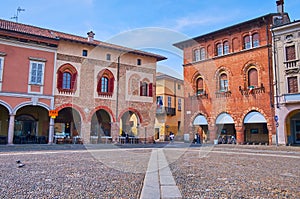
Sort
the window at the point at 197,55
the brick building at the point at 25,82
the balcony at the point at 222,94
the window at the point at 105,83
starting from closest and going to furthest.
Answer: the brick building at the point at 25,82, the window at the point at 105,83, the balcony at the point at 222,94, the window at the point at 197,55

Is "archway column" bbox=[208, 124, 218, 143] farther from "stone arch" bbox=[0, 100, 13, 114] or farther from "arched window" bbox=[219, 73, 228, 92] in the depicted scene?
"stone arch" bbox=[0, 100, 13, 114]

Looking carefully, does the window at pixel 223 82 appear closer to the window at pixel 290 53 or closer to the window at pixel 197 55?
the window at pixel 197 55

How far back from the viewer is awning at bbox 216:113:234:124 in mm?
24128

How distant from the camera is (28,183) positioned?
495 centimetres

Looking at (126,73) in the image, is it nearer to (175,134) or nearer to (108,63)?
(108,63)

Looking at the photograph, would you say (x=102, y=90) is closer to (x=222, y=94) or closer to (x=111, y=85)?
(x=111, y=85)

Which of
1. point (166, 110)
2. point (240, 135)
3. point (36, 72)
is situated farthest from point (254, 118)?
point (36, 72)

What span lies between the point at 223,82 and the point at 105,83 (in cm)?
1155

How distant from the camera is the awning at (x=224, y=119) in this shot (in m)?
24.1

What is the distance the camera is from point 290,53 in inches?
823

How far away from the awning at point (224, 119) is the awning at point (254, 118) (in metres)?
1.53

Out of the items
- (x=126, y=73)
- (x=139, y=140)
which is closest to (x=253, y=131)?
(x=139, y=140)

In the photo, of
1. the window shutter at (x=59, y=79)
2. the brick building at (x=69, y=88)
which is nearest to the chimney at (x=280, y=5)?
the brick building at (x=69, y=88)

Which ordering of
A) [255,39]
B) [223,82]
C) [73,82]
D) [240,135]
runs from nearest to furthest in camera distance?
[73,82] < [240,135] < [255,39] < [223,82]
